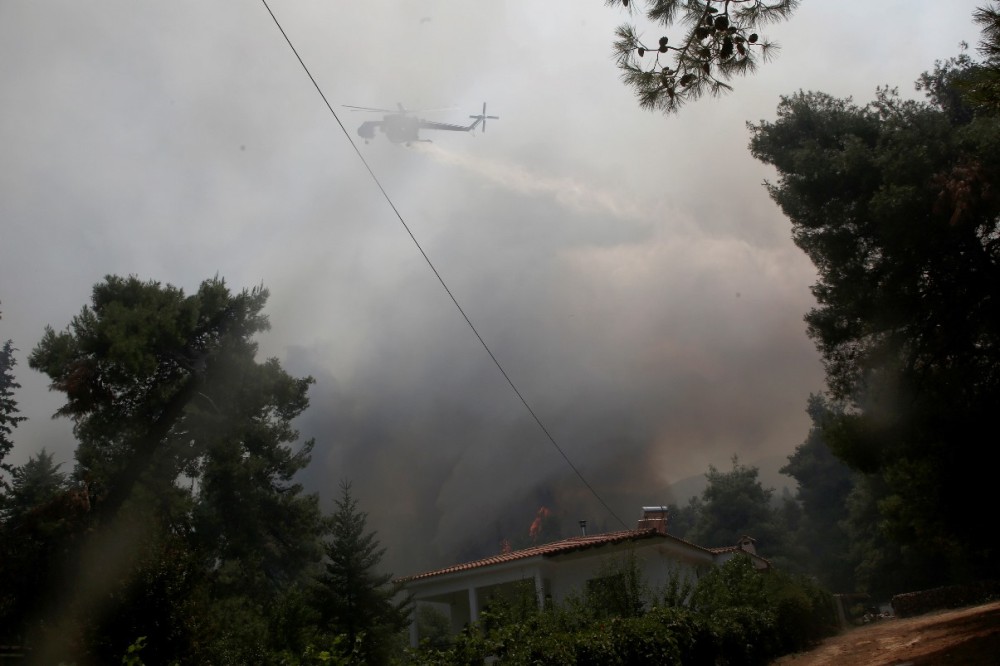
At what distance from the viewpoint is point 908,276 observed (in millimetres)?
14703

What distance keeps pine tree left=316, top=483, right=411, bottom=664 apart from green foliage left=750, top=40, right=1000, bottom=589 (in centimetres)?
1416

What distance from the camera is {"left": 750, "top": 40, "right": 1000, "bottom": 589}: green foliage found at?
14.0m

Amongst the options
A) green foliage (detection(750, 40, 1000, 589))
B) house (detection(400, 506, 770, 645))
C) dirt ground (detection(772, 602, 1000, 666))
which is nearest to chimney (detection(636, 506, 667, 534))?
house (detection(400, 506, 770, 645))

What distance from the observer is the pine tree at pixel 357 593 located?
2044cm

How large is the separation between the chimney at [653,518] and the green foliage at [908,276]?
9.38 metres

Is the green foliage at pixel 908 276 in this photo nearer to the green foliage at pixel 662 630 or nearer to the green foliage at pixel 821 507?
the green foliage at pixel 662 630

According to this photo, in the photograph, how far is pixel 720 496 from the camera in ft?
212

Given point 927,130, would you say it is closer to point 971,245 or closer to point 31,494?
point 971,245

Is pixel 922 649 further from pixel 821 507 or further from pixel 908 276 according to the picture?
pixel 821 507

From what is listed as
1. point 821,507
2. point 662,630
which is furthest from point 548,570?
point 821,507

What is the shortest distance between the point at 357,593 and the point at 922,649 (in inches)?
592

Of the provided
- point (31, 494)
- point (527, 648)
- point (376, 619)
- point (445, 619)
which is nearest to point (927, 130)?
point (527, 648)

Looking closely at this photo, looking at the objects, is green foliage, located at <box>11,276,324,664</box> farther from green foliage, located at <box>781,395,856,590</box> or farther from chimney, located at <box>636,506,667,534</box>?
green foliage, located at <box>781,395,856,590</box>

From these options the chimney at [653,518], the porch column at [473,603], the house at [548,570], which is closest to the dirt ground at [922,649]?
the house at [548,570]
